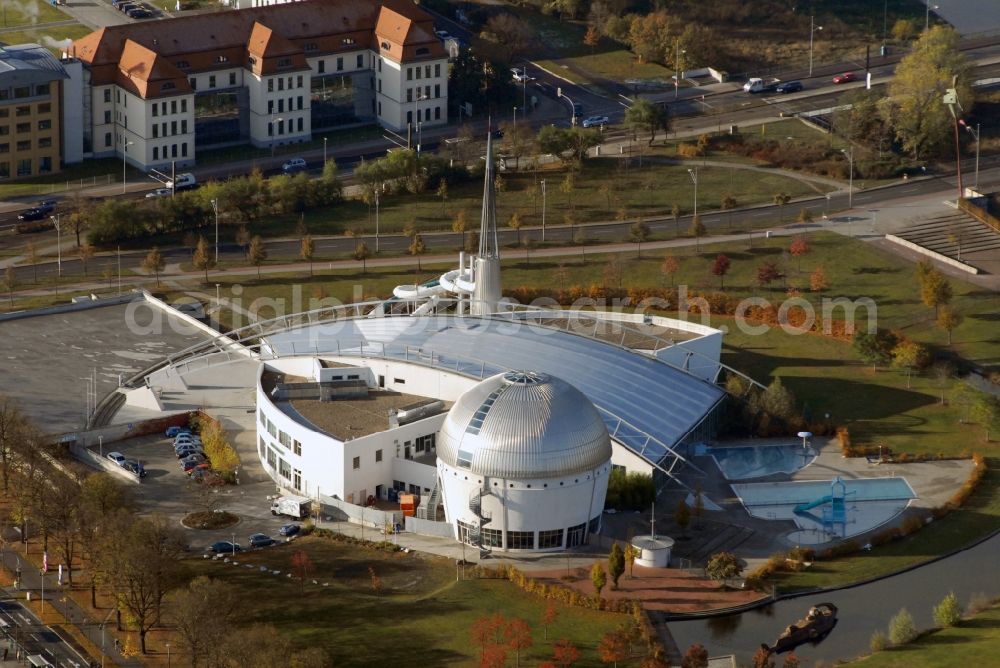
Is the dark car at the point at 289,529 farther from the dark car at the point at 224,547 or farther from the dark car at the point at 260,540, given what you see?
the dark car at the point at 224,547

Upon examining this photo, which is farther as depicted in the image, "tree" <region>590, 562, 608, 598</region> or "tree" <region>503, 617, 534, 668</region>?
"tree" <region>590, 562, 608, 598</region>

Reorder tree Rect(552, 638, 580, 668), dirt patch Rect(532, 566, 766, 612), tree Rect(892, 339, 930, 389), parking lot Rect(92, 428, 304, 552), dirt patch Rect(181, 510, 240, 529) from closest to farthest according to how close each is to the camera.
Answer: tree Rect(552, 638, 580, 668) → dirt patch Rect(532, 566, 766, 612) → parking lot Rect(92, 428, 304, 552) → dirt patch Rect(181, 510, 240, 529) → tree Rect(892, 339, 930, 389)

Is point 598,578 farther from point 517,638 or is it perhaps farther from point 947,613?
point 947,613

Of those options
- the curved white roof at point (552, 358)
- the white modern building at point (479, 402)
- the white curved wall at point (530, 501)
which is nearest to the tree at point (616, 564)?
the white curved wall at point (530, 501)

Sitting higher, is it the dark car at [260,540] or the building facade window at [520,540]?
the building facade window at [520,540]

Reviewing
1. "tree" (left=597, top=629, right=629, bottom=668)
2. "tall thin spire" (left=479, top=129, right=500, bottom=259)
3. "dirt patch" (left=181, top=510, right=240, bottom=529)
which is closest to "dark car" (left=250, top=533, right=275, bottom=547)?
"dirt patch" (left=181, top=510, right=240, bottom=529)

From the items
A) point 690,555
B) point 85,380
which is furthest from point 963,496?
point 85,380

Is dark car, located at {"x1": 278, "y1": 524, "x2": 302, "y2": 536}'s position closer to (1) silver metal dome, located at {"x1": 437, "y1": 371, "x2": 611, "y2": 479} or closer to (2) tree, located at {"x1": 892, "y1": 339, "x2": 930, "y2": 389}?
(1) silver metal dome, located at {"x1": 437, "y1": 371, "x2": 611, "y2": 479}
